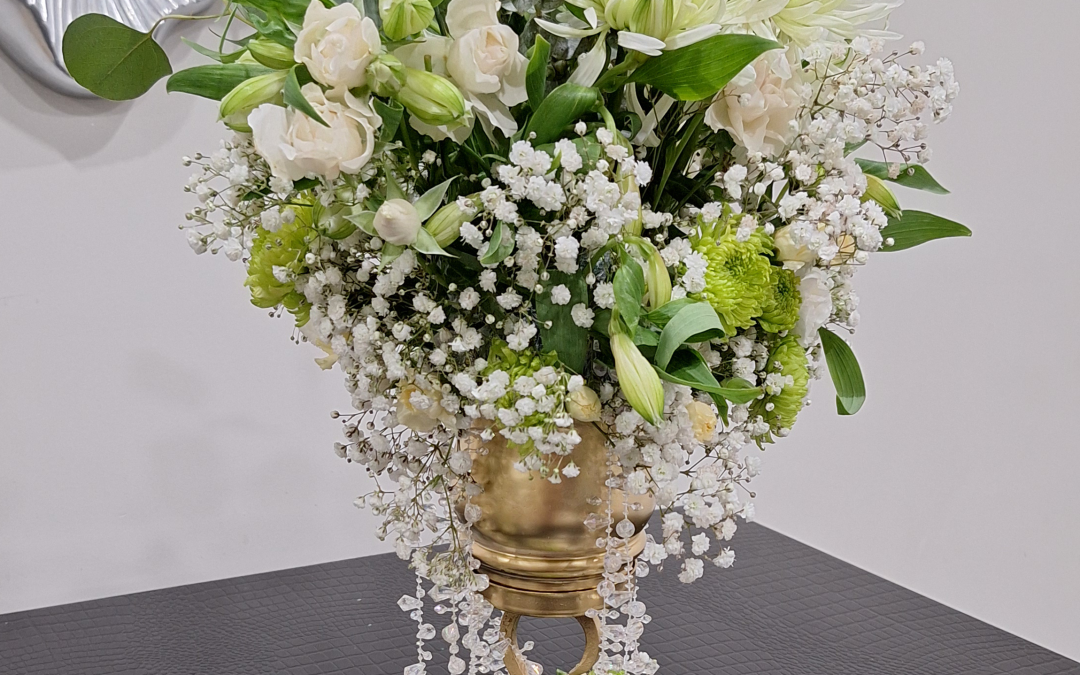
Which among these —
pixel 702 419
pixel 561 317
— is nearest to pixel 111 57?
pixel 561 317

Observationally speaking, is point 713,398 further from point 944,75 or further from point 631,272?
point 944,75

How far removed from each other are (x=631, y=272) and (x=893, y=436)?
1271 millimetres

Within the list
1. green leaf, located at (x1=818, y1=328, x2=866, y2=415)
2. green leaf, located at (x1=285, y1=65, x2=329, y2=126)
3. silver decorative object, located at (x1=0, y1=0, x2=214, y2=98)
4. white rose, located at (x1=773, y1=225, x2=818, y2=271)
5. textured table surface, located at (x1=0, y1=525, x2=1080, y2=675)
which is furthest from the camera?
silver decorative object, located at (x1=0, y1=0, x2=214, y2=98)

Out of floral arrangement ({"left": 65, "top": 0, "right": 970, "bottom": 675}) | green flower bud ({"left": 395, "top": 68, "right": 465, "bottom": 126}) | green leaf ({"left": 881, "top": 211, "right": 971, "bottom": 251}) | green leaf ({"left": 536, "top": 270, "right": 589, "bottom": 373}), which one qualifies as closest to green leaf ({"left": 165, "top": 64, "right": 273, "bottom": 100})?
floral arrangement ({"left": 65, "top": 0, "right": 970, "bottom": 675})

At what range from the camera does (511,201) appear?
589 mm

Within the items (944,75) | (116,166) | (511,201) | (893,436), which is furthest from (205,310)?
(893,436)

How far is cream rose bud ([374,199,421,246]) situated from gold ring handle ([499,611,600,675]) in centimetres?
31

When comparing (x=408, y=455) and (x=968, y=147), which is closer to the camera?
(x=408, y=455)

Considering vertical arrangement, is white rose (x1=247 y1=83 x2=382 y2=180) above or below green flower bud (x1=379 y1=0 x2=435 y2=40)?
below

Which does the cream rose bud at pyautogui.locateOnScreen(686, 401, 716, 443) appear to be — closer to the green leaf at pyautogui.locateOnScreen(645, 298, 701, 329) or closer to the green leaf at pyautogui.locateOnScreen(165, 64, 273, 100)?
the green leaf at pyautogui.locateOnScreen(645, 298, 701, 329)

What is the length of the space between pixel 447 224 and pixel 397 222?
0.04 metres

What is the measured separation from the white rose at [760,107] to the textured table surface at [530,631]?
56cm

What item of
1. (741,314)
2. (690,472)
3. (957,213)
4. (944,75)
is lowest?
(690,472)

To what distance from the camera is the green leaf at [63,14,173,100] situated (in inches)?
26.1
